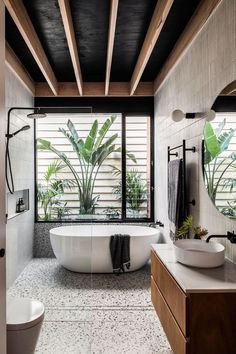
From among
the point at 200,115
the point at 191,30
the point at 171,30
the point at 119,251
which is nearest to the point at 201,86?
the point at 200,115

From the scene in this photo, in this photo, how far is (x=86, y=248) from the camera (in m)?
3.92

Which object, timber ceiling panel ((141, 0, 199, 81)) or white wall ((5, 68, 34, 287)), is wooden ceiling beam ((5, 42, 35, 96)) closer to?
white wall ((5, 68, 34, 287))

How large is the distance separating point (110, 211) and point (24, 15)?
3270mm

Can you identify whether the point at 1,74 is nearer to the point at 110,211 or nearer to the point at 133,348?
the point at 133,348

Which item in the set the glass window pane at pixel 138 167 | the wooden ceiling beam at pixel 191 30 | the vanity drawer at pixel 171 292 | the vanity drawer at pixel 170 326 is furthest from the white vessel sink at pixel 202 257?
the glass window pane at pixel 138 167

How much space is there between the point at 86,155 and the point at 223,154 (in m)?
2.52

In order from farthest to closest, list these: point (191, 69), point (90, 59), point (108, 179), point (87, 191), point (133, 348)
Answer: point (108, 179) < point (87, 191) < point (90, 59) < point (191, 69) < point (133, 348)

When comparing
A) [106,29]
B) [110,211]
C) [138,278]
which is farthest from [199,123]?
[110,211]

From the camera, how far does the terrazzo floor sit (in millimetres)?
2502

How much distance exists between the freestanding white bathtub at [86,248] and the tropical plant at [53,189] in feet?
1.01

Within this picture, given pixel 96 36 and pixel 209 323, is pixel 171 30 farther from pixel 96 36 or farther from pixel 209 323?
pixel 209 323

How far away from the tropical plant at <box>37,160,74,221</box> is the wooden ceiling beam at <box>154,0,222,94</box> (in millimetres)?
1973

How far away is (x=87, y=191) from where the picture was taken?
4.30 m

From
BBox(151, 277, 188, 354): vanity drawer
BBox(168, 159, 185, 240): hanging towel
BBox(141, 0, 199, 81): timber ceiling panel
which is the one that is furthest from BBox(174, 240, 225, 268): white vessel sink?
BBox(141, 0, 199, 81): timber ceiling panel
